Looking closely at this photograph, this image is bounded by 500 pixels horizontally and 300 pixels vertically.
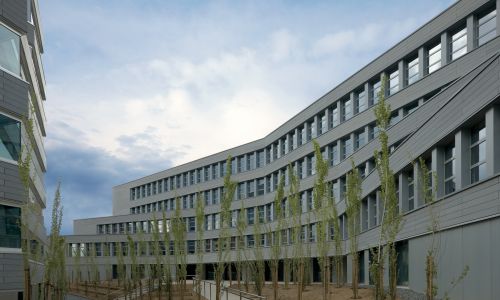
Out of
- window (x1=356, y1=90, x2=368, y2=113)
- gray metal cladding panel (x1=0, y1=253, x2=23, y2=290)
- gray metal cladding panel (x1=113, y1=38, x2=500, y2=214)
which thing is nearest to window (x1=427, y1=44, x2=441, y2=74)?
gray metal cladding panel (x1=113, y1=38, x2=500, y2=214)

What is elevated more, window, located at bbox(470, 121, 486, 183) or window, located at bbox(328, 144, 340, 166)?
window, located at bbox(328, 144, 340, 166)

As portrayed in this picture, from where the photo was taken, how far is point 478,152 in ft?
64.0

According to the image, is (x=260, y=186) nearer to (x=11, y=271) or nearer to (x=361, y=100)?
(x=361, y=100)

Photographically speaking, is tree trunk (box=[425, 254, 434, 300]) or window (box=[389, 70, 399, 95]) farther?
window (box=[389, 70, 399, 95])

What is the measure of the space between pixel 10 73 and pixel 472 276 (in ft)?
55.1

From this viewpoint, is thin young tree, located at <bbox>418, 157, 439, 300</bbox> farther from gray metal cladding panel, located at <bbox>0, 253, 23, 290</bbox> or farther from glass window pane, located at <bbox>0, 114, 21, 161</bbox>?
glass window pane, located at <bbox>0, 114, 21, 161</bbox>

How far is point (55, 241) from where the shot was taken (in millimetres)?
22469

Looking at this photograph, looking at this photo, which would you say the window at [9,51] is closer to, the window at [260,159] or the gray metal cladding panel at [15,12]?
the gray metal cladding panel at [15,12]

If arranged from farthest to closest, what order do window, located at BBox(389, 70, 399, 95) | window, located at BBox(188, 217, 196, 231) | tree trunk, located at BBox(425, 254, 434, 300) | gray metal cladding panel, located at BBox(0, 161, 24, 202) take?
1. window, located at BBox(188, 217, 196, 231)
2. window, located at BBox(389, 70, 399, 95)
3. gray metal cladding panel, located at BBox(0, 161, 24, 202)
4. tree trunk, located at BBox(425, 254, 434, 300)

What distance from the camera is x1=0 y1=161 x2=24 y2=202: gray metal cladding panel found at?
748 inches

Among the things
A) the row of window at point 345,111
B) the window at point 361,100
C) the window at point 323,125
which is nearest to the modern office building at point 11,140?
the row of window at point 345,111

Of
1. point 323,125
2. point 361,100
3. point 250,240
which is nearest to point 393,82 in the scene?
point 361,100

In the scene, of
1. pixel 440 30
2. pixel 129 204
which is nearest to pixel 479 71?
pixel 440 30

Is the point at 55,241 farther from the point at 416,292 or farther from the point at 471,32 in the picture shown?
the point at 471,32
